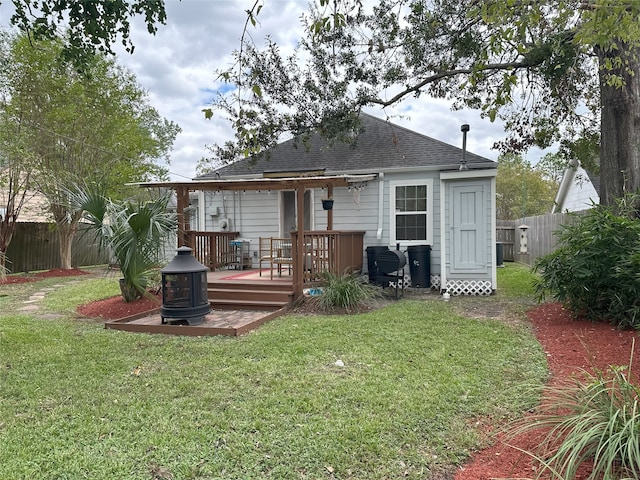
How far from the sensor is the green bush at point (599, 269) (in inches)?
204

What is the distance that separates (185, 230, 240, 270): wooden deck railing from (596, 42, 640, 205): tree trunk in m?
7.79

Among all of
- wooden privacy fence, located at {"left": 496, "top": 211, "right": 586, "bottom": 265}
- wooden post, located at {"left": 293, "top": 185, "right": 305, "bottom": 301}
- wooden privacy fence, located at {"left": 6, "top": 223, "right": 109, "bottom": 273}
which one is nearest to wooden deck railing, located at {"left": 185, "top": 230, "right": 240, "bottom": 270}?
wooden post, located at {"left": 293, "top": 185, "right": 305, "bottom": 301}

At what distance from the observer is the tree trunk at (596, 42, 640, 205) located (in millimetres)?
6605

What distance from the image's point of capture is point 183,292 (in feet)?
20.1

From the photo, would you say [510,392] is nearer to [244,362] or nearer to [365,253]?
[244,362]

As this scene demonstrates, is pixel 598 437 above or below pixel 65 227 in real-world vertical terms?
below

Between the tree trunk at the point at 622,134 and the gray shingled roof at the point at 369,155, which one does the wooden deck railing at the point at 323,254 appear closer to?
the gray shingled roof at the point at 369,155

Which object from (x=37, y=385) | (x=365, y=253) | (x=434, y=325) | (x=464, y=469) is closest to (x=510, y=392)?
(x=464, y=469)

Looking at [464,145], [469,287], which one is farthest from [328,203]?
[469,287]

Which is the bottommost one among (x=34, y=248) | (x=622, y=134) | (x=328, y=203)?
(x=34, y=248)

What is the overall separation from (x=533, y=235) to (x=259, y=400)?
45.5 ft

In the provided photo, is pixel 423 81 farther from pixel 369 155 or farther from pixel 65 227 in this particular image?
pixel 65 227

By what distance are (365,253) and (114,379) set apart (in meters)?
6.76

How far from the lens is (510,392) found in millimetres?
3521
